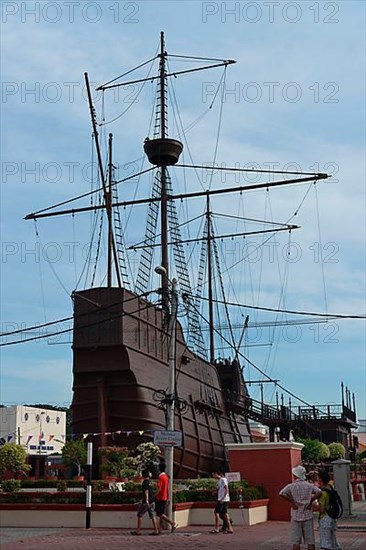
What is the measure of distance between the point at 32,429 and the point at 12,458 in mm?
29335

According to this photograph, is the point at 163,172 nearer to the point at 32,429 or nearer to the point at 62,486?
the point at 62,486

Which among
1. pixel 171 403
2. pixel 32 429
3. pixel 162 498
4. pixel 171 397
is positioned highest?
pixel 32 429

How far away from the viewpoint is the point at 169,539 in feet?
56.4

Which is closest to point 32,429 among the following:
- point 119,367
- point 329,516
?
point 119,367

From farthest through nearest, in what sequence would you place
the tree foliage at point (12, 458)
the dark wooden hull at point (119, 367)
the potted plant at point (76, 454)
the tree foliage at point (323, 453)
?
1. the tree foliage at point (323, 453)
2. the tree foliage at point (12, 458)
3. the dark wooden hull at point (119, 367)
4. the potted plant at point (76, 454)

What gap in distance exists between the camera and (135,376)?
28969 millimetres

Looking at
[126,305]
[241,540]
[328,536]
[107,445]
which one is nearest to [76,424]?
[107,445]

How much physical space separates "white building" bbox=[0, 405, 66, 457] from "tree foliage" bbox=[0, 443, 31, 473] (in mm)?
23995

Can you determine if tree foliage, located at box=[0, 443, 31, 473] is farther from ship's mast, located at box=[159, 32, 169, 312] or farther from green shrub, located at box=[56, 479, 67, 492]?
ship's mast, located at box=[159, 32, 169, 312]

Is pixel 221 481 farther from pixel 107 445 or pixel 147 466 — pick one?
pixel 107 445

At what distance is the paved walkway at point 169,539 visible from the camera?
1562 centimetres

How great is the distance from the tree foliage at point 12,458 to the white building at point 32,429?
78.7 feet

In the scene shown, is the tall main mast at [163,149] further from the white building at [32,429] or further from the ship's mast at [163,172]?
the white building at [32,429]

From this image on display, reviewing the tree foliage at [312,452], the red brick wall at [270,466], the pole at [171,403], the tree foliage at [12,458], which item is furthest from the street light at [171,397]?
the tree foliage at [312,452]
